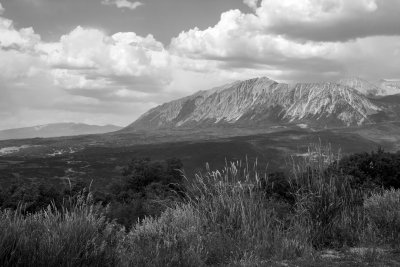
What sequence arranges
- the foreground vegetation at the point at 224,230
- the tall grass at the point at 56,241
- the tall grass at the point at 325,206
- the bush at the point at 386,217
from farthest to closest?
the bush at the point at 386,217 < the tall grass at the point at 325,206 < the foreground vegetation at the point at 224,230 < the tall grass at the point at 56,241

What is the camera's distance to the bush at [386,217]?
1183cm

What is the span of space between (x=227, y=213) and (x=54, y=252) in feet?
14.8

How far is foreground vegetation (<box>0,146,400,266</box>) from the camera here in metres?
7.75

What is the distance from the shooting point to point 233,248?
31.5ft

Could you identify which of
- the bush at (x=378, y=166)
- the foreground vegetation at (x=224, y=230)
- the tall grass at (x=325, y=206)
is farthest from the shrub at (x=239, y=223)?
the bush at (x=378, y=166)

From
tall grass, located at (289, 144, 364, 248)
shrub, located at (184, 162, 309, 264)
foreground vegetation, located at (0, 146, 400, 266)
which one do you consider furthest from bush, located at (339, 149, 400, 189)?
shrub, located at (184, 162, 309, 264)

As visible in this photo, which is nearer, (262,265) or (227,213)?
(262,265)

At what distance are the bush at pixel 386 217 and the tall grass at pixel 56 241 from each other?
24.0ft

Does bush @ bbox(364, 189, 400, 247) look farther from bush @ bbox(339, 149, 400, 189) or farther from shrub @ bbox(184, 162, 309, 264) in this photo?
bush @ bbox(339, 149, 400, 189)

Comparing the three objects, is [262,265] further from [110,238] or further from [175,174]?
[175,174]

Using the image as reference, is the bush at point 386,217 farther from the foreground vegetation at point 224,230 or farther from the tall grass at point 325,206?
the tall grass at point 325,206

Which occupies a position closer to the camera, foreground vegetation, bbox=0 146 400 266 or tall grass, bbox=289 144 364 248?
foreground vegetation, bbox=0 146 400 266

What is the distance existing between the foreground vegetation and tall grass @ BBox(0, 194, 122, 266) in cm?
2

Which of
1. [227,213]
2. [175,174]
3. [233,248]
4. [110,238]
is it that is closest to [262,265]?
[233,248]
